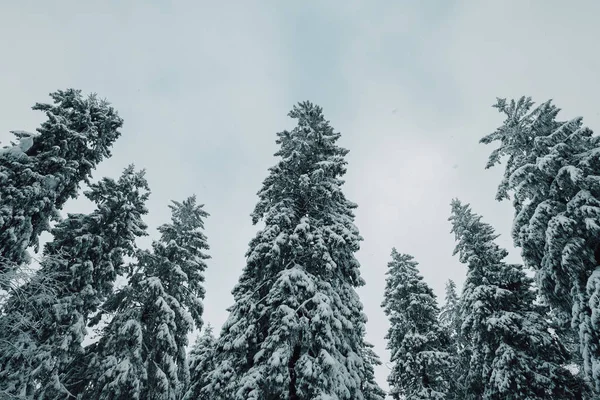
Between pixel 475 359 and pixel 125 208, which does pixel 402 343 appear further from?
pixel 125 208

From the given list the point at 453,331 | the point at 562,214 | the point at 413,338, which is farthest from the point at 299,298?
the point at 453,331

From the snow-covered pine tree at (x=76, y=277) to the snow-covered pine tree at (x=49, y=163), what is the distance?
3.58ft

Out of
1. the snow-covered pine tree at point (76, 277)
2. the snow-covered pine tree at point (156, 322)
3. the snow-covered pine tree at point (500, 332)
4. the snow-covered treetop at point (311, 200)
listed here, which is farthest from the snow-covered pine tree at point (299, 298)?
the snow-covered pine tree at point (500, 332)

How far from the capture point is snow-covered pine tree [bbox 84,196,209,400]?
13719mm

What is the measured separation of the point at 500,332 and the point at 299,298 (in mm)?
11285

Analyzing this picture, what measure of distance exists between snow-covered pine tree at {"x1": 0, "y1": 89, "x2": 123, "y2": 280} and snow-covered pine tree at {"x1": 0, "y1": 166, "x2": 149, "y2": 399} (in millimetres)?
1090

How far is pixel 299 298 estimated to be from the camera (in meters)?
11.0

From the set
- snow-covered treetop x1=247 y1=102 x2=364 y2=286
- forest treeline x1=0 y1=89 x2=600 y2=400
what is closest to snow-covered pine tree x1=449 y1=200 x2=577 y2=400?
forest treeline x1=0 y1=89 x2=600 y2=400

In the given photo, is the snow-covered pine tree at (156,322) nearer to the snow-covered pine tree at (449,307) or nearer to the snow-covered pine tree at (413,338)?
the snow-covered pine tree at (413,338)

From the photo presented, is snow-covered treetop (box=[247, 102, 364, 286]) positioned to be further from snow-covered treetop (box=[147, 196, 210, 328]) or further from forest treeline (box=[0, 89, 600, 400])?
snow-covered treetop (box=[147, 196, 210, 328])

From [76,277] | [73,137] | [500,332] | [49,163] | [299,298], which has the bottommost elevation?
[299,298]

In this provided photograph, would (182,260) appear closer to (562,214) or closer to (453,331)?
(562,214)

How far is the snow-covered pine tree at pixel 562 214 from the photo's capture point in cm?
1195

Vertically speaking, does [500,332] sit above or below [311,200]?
below
